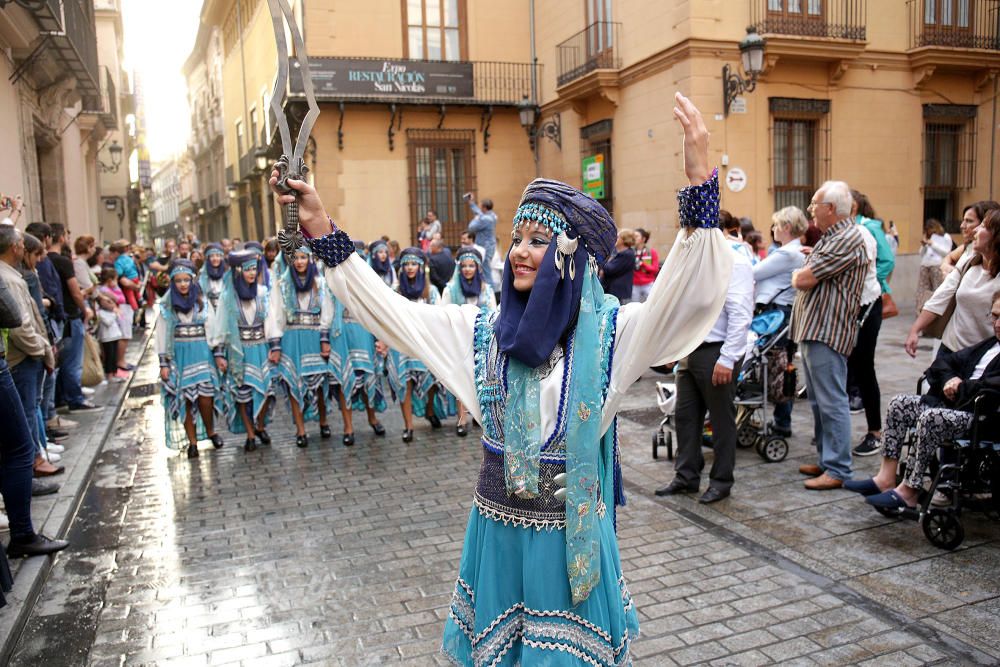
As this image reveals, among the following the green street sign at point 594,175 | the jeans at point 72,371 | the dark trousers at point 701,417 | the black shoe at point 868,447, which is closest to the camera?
the dark trousers at point 701,417

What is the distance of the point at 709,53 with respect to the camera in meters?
15.4

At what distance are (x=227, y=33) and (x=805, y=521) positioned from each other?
3225 cm

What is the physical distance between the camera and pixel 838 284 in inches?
233

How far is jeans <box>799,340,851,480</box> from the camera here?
6.00 m

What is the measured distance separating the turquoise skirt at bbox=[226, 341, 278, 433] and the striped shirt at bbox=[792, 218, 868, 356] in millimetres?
5143

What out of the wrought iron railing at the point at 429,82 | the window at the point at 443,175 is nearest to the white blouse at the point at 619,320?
the wrought iron railing at the point at 429,82

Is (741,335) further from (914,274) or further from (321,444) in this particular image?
(914,274)

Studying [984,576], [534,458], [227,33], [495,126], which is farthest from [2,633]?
[227,33]

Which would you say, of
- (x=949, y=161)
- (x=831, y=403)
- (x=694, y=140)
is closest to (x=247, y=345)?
(x=831, y=403)

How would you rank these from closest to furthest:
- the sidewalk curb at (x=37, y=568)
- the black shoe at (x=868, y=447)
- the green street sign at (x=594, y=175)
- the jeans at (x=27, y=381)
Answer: the sidewalk curb at (x=37, y=568) → the jeans at (x=27, y=381) → the black shoe at (x=868, y=447) → the green street sign at (x=594, y=175)

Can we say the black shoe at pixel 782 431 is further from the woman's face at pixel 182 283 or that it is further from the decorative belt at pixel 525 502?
the woman's face at pixel 182 283

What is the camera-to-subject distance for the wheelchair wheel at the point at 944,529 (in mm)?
4879

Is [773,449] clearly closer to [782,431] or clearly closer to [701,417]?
[782,431]

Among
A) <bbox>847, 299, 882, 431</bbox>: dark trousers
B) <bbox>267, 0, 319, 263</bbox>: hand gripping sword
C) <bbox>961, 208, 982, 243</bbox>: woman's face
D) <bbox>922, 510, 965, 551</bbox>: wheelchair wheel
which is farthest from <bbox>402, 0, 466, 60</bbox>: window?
<bbox>267, 0, 319, 263</bbox>: hand gripping sword
